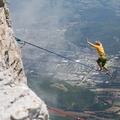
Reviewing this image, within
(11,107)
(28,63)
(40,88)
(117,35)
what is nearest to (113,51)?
(117,35)

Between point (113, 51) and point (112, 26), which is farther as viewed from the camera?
point (112, 26)

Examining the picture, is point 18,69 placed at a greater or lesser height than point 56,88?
greater

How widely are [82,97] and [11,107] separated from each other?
246 feet

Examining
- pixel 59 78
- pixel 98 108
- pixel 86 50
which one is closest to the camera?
pixel 98 108

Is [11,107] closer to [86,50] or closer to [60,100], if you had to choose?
[60,100]

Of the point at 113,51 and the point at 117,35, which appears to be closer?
the point at 113,51

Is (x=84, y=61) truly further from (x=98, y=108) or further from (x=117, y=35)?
(x=117, y=35)

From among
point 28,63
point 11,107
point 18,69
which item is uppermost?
point 11,107

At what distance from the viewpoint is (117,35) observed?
520ft

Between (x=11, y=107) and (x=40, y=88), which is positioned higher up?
(x=11, y=107)

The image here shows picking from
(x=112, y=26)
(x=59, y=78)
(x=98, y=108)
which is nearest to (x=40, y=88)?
(x=59, y=78)

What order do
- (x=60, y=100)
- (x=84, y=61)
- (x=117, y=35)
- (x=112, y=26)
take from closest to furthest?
1. (x=60, y=100)
2. (x=84, y=61)
3. (x=117, y=35)
4. (x=112, y=26)

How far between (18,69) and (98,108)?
2343 inches

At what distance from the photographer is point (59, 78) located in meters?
97.0
